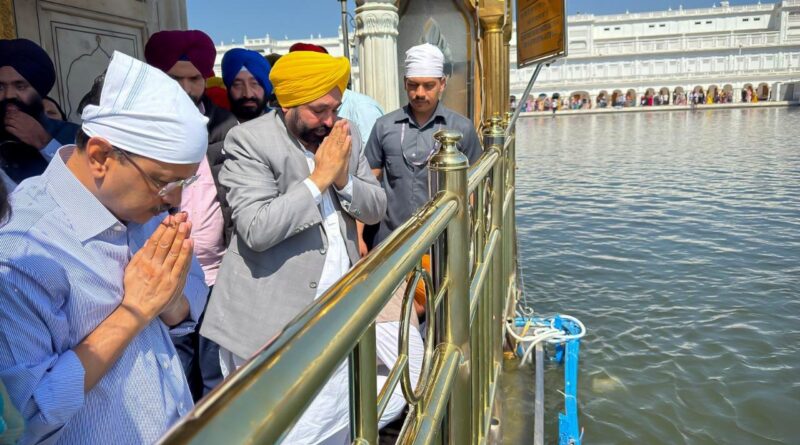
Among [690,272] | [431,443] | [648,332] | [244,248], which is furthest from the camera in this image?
[690,272]

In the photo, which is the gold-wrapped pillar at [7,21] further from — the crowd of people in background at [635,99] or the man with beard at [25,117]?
the crowd of people in background at [635,99]

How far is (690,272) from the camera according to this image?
724 cm

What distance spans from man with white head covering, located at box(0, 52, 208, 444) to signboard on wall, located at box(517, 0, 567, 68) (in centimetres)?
304

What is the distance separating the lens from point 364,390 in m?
0.91

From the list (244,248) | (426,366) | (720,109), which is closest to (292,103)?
(244,248)

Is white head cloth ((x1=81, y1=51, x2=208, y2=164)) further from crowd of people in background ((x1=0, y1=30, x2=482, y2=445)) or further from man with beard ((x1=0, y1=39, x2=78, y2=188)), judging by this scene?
man with beard ((x1=0, y1=39, x2=78, y2=188))

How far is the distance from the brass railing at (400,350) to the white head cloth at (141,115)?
22.5 inches

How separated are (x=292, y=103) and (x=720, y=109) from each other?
52.0 meters

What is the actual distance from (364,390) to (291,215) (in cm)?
105

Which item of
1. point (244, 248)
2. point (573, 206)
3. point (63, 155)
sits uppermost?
point (63, 155)

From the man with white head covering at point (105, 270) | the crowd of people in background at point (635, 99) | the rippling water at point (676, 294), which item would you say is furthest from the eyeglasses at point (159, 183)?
the crowd of people in background at point (635, 99)

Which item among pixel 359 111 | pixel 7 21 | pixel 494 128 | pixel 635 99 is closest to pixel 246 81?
pixel 359 111

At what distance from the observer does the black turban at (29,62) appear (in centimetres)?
229

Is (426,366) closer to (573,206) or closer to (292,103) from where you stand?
(292,103)
